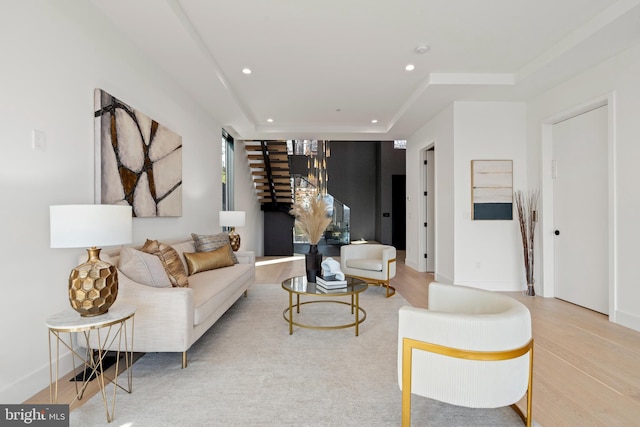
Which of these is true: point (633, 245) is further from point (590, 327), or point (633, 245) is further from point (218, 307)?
point (218, 307)

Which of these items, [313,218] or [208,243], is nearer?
[313,218]

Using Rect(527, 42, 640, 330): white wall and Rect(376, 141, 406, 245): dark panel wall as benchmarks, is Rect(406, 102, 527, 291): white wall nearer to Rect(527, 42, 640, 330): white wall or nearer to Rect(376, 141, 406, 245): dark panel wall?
Rect(527, 42, 640, 330): white wall

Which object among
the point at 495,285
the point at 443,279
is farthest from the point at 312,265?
the point at 495,285

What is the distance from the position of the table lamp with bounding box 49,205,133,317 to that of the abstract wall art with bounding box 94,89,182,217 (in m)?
0.94

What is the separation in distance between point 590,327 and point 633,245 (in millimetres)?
909

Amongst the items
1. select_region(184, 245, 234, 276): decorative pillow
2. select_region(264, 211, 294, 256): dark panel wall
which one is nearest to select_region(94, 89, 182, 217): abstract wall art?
select_region(184, 245, 234, 276): decorative pillow

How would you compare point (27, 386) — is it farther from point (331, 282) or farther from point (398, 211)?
point (398, 211)

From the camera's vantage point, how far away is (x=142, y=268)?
7.70ft

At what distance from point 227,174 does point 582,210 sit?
612 cm

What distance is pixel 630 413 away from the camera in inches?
68.4

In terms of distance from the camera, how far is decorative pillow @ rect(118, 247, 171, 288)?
2.33 metres

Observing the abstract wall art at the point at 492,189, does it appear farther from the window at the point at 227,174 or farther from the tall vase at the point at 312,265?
the window at the point at 227,174

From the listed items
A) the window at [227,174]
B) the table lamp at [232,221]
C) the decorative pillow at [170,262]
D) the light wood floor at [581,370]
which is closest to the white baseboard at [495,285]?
the light wood floor at [581,370]

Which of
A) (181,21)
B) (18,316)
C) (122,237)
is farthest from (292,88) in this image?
(18,316)
